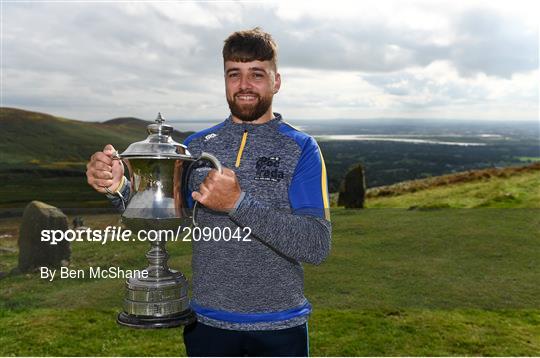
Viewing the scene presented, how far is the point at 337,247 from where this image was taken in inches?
800

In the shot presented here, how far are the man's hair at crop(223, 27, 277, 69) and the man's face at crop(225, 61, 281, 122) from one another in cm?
3

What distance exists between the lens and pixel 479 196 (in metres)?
30.9

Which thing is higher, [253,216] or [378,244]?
[253,216]

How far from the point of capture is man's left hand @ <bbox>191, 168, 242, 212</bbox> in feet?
9.54

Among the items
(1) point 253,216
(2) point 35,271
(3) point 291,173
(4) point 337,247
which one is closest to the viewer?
(1) point 253,216

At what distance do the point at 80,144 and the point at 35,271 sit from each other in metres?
91.1

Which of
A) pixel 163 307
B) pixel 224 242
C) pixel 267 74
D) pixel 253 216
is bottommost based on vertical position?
pixel 163 307

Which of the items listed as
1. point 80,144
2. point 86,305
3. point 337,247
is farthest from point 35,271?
point 80,144

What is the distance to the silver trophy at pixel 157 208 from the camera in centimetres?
328

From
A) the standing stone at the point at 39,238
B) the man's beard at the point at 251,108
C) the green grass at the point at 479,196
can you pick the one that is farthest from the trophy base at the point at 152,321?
the green grass at the point at 479,196

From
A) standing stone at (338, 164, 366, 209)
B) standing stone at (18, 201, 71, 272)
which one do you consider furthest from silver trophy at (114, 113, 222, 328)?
standing stone at (338, 164, 366, 209)

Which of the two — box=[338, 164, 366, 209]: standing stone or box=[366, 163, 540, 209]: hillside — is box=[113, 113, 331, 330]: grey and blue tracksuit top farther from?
box=[338, 164, 366, 209]: standing stone

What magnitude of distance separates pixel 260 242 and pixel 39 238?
1615cm

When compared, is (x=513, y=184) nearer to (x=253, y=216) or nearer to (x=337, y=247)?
(x=337, y=247)
